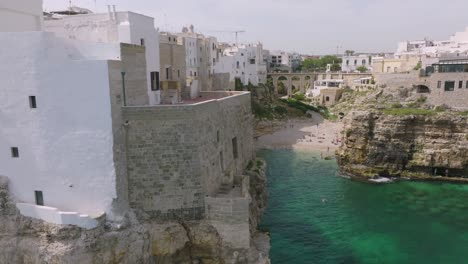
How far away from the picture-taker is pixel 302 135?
53719 mm

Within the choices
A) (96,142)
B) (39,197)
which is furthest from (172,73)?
(39,197)

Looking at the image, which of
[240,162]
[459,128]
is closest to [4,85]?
[240,162]

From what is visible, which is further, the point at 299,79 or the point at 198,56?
the point at 299,79

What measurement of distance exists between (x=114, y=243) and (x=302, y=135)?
4349 cm

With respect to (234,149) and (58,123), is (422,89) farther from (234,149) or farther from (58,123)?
(58,123)

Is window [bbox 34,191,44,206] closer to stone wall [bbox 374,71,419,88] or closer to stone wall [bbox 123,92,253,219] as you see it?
stone wall [bbox 123,92,253,219]

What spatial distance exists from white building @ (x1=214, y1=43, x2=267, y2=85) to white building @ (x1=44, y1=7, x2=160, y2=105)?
39.7 metres

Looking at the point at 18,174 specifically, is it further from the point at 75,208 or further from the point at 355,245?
the point at 355,245

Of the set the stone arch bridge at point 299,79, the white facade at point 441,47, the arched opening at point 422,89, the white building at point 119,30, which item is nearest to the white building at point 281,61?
the stone arch bridge at point 299,79

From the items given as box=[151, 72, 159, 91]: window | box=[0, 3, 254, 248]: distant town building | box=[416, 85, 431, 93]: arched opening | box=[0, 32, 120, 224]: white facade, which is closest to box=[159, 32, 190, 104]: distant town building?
box=[151, 72, 159, 91]: window

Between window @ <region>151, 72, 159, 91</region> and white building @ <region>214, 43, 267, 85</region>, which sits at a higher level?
white building @ <region>214, 43, 267, 85</region>

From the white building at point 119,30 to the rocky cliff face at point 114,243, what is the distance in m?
6.08

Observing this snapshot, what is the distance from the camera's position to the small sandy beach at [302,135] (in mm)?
48188

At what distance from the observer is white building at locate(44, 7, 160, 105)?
15.9 m
